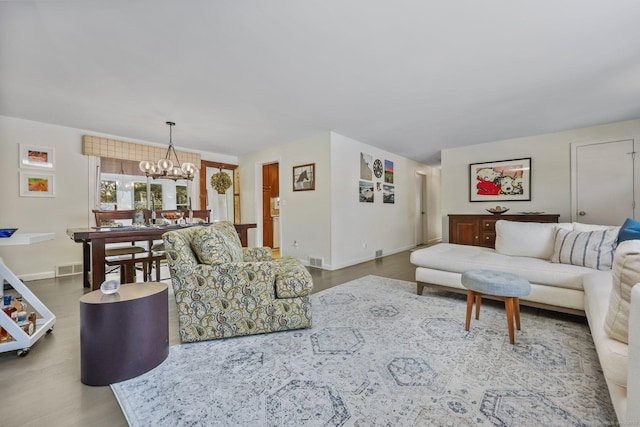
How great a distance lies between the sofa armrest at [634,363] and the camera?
2.93 feet

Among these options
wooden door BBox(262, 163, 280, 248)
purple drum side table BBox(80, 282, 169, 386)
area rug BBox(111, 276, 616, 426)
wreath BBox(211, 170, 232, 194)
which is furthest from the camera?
wooden door BBox(262, 163, 280, 248)

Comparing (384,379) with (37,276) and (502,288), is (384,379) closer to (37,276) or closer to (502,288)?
(502,288)

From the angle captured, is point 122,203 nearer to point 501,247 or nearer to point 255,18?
point 255,18

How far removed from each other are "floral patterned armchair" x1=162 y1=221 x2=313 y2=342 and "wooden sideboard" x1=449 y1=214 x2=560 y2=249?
12.8 ft

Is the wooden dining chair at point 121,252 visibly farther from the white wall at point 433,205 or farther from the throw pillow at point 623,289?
the white wall at point 433,205

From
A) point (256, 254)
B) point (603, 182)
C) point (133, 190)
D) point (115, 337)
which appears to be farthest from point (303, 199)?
point (603, 182)

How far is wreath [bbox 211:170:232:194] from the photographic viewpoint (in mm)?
5980

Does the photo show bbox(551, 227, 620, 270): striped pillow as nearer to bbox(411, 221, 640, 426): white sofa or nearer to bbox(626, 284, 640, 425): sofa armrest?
bbox(411, 221, 640, 426): white sofa

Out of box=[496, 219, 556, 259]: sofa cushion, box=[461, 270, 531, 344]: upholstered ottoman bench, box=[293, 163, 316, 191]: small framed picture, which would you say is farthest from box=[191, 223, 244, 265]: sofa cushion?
box=[496, 219, 556, 259]: sofa cushion

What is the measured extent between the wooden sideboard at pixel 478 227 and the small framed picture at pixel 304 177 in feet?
9.06

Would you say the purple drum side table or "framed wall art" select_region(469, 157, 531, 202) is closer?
the purple drum side table

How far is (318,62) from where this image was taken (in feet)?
7.80

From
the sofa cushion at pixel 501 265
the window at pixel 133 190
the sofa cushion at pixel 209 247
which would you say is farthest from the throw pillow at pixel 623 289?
the window at pixel 133 190

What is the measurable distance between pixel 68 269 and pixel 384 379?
4.97 m
